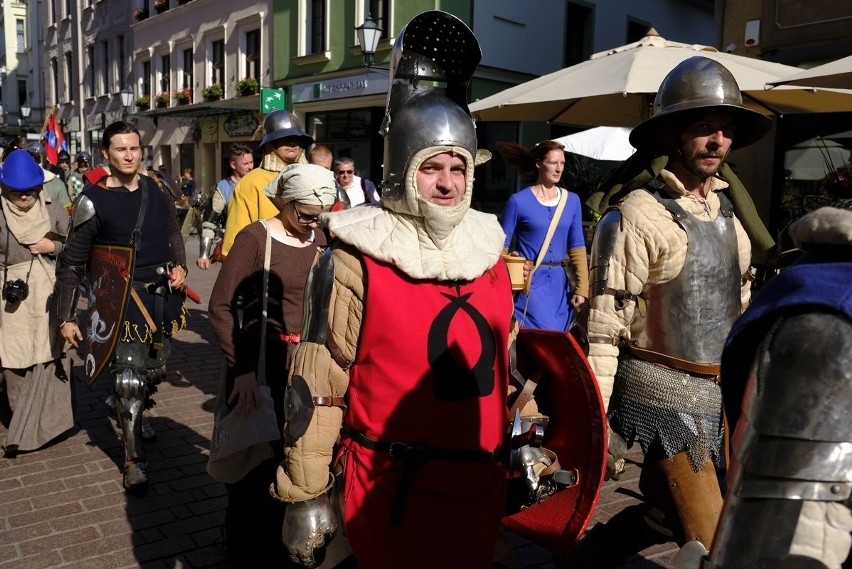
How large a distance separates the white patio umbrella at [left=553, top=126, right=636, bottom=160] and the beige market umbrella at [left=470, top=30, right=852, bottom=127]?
6.54 ft

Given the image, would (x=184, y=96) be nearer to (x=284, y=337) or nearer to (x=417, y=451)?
(x=284, y=337)

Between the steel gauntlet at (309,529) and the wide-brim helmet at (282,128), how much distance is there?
3.36 m

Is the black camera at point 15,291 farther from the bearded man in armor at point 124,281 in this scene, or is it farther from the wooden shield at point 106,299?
the wooden shield at point 106,299

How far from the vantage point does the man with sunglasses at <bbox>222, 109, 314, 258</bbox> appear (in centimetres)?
480

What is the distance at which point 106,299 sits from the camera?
4418 mm

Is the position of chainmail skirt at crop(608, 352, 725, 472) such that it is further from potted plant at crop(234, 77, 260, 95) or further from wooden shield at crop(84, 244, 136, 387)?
potted plant at crop(234, 77, 260, 95)

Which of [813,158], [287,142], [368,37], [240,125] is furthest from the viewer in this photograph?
[240,125]

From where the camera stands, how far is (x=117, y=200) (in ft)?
14.8

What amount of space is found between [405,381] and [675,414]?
1160 millimetres

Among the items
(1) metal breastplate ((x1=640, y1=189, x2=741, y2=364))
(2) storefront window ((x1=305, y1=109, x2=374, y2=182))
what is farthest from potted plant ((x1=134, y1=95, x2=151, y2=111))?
(1) metal breastplate ((x1=640, y1=189, x2=741, y2=364))

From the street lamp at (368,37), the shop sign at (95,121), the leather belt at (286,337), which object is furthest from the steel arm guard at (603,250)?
the shop sign at (95,121)

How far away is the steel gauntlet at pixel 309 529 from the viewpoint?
2.04m

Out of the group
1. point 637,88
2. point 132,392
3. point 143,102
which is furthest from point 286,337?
point 143,102

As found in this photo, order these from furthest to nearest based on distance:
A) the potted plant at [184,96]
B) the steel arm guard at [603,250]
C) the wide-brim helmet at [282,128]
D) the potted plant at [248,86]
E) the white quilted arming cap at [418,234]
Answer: the potted plant at [184,96] < the potted plant at [248,86] < the wide-brim helmet at [282,128] < the steel arm guard at [603,250] < the white quilted arming cap at [418,234]
